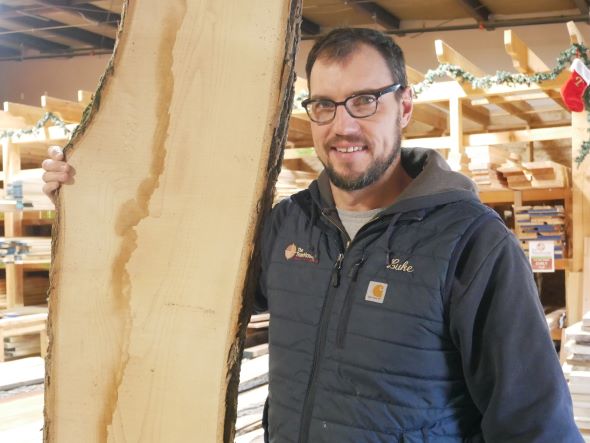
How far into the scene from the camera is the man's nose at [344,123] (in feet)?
4.78

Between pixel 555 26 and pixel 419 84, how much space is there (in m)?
3.12

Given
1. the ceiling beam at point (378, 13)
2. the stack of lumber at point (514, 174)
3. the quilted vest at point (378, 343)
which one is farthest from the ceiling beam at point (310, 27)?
the quilted vest at point (378, 343)

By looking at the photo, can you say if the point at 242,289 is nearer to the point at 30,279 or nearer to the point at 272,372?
the point at 272,372

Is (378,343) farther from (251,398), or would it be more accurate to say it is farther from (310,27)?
(310,27)

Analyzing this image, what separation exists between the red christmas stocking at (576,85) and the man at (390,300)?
265 centimetres

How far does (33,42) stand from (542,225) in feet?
25.3

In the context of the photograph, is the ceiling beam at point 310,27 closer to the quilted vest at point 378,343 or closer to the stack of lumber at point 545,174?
the stack of lumber at point 545,174

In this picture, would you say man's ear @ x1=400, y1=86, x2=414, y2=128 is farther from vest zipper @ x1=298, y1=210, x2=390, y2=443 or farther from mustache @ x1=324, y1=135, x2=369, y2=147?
vest zipper @ x1=298, y1=210, x2=390, y2=443

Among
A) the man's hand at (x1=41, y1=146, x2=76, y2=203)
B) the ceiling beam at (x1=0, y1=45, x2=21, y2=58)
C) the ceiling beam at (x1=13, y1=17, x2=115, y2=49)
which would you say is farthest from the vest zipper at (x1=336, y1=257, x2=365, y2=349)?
the ceiling beam at (x1=0, y1=45, x2=21, y2=58)

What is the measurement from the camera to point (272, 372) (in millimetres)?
1530

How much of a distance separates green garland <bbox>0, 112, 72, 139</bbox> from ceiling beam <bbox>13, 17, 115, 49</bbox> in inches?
93.1

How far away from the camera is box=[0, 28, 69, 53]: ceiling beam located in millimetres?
9301

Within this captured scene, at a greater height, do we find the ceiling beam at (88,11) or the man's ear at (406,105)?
the ceiling beam at (88,11)

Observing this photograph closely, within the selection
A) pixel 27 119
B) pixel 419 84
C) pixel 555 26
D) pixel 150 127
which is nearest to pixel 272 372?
pixel 150 127
